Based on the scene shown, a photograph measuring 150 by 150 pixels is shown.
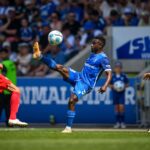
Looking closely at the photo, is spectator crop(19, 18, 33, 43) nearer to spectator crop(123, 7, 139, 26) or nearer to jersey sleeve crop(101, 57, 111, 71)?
spectator crop(123, 7, 139, 26)

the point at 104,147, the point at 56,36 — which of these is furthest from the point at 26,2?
the point at 104,147

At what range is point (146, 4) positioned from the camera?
26.1 m

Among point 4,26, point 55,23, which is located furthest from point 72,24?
point 4,26

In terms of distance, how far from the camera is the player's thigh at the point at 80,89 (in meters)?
17.9

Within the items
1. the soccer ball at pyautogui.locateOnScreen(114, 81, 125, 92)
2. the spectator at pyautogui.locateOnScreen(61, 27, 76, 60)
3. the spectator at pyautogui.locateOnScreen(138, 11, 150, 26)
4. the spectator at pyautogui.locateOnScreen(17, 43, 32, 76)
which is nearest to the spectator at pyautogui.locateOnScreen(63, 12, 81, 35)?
the spectator at pyautogui.locateOnScreen(61, 27, 76, 60)

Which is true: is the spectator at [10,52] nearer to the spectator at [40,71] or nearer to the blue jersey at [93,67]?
the spectator at [40,71]

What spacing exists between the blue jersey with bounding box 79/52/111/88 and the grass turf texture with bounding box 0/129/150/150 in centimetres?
219

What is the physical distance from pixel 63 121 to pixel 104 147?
1165 cm

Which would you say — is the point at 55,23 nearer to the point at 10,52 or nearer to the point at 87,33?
the point at 87,33

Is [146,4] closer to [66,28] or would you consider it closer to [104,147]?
[66,28]

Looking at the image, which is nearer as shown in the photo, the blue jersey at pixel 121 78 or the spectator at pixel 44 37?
the blue jersey at pixel 121 78

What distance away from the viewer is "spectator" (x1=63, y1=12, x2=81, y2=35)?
26.3 metres

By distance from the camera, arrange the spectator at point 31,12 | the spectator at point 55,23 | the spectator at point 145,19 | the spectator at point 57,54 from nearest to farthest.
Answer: the spectator at point 145,19
the spectator at point 57,54
the spectator at point 55,23
the spectator at point 31,12

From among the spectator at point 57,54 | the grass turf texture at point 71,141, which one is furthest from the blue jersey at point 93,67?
the spectator at point 57,54
